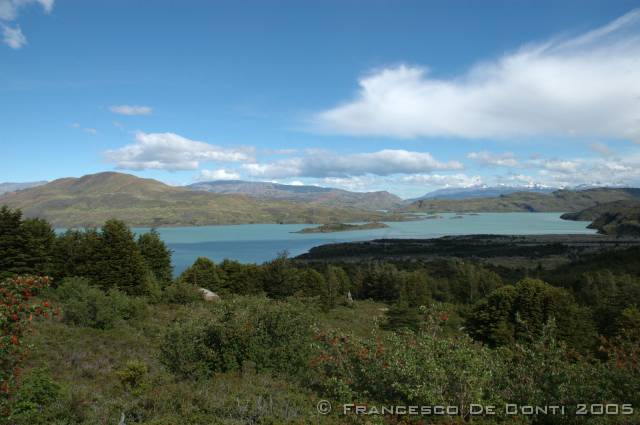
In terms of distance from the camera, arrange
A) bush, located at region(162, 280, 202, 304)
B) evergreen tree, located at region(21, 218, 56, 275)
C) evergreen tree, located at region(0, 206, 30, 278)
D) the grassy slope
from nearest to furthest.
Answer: the grassy slope
evergreen tree, located at region(0, 206, 30, 278)
evergreen tree, located at region(21, 218, 56, 275)
bush, located at region(162, 280, 202, 304)

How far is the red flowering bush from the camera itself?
7.75 meters

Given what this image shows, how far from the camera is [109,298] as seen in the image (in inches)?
1222

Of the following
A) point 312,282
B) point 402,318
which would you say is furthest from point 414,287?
point 402,318

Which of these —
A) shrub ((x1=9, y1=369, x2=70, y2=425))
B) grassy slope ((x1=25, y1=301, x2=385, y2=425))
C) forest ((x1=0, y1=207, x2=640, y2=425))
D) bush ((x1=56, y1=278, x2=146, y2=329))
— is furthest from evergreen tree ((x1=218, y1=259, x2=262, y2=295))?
shrub ((x1=9, y1=369, x2=70, y2=425))

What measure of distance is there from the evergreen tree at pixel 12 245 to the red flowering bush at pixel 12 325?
4246 cm

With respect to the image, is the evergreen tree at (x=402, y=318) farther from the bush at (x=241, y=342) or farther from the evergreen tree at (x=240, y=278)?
the bush at (x=241, y=342)

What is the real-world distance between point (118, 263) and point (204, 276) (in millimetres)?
18902

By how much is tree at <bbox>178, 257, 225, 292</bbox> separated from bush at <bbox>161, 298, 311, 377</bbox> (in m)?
50.5

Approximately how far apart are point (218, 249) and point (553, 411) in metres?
178

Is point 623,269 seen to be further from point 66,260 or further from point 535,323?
point 66,260

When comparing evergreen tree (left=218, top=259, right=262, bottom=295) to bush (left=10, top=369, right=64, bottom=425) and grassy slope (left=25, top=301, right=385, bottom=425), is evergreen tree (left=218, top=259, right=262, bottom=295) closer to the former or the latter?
grassy slope (left=25, top=301, right=385, bottom=425)

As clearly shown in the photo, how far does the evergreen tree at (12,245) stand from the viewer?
42406 millimetres

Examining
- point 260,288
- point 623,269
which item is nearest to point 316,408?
point 260,288

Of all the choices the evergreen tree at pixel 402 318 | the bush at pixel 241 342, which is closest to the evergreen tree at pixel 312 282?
the evergreen tree at pixel 402 318
